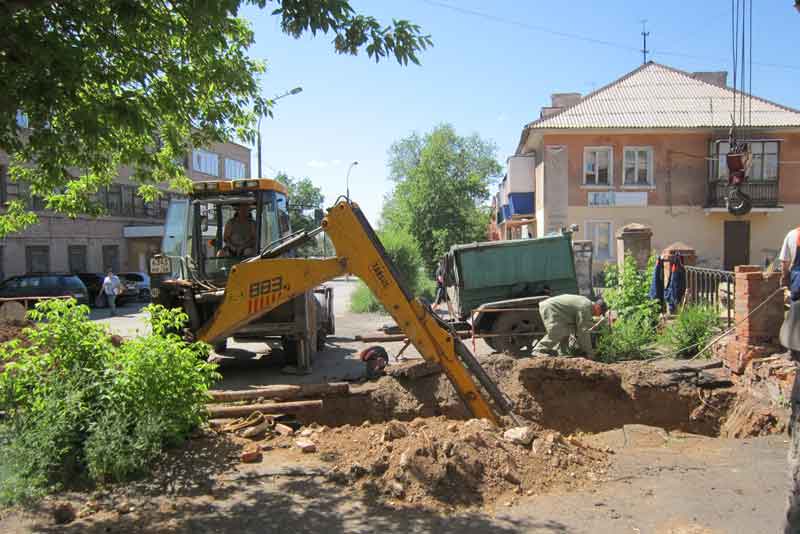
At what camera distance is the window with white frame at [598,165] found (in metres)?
24.7

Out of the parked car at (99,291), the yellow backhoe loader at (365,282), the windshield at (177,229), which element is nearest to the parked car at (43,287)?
the parked car at (99,291)

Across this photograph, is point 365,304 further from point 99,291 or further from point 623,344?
point 99,291

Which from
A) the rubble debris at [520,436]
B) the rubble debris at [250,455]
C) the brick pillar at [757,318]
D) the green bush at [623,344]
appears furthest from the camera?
the green bush at [623,344]

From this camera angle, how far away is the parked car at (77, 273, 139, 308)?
25.0 m

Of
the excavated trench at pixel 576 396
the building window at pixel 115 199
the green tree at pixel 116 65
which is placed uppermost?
the building window at pixel 115 199

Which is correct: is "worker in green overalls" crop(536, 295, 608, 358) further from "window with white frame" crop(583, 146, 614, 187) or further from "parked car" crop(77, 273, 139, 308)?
"parked car" crop(77, 273, 139, 308)

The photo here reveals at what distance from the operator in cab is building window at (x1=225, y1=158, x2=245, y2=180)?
37.2 m

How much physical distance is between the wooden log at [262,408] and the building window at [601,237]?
2053 cm

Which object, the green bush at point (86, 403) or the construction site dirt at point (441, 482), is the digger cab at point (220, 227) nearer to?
the construction site dirt at point (441, 482)

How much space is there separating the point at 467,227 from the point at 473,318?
79.6 feet

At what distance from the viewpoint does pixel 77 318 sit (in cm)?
508

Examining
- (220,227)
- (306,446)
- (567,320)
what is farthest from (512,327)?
(306,446)

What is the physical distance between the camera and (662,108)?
25.1 m

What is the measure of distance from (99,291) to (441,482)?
24426mm
